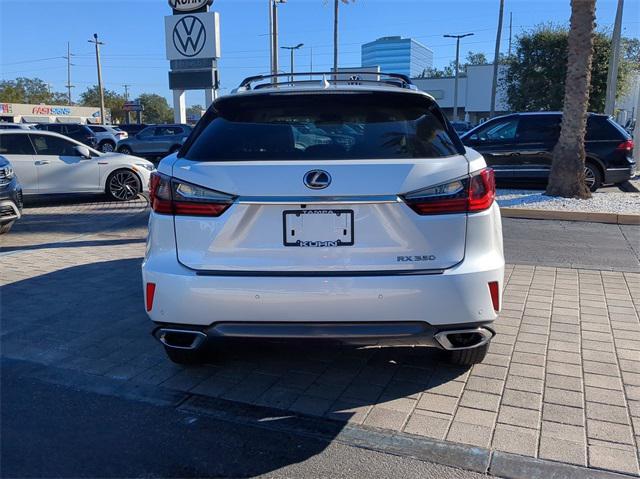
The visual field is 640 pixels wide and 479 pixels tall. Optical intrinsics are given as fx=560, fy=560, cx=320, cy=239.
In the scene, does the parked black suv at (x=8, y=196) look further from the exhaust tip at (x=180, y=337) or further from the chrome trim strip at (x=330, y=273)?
the chrome trim strip at (x=330, y=273)

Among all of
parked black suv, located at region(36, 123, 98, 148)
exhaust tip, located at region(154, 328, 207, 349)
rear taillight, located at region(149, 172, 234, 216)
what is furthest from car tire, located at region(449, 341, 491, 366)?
parked black suv, located at region(36, 123, 98, 148)

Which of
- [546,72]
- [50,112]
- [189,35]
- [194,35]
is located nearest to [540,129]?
[194,35]

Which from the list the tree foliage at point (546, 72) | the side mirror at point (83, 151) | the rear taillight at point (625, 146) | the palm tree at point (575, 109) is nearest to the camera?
the palm tree at point (575, 109)

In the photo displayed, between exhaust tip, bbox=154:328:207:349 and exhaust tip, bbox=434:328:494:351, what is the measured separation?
1334mm

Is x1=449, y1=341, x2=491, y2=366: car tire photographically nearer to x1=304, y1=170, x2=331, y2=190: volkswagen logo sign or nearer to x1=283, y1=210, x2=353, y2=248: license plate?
x1=283, y1=210, x2=353, y2=248: license plate

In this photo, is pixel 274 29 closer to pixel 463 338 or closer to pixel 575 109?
pixel 575 109

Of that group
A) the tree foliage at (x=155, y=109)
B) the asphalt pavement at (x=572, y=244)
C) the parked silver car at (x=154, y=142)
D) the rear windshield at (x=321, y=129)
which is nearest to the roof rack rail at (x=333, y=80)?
the rear windshield at (x=321, y=129)

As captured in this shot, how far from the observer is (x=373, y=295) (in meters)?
2.96

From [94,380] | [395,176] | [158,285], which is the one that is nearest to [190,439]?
[158,285]

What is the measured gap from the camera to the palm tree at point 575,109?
10320 mm

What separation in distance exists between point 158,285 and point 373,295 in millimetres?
1204

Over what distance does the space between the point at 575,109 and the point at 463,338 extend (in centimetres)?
884

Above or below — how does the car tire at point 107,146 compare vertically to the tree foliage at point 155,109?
below

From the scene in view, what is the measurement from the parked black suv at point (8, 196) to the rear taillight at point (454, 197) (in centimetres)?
743
